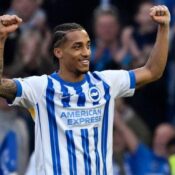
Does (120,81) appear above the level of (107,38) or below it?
above

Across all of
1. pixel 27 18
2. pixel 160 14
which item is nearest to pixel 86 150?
pixel 160 14

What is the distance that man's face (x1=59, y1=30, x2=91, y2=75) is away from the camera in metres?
8.11

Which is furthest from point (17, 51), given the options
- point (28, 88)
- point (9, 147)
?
point (28, 88)

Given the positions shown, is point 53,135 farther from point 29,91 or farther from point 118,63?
point 118,63

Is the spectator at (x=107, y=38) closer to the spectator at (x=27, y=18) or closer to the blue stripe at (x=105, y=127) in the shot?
the spectator at (x=27, y=18)

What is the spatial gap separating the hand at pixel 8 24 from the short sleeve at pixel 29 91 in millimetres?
450

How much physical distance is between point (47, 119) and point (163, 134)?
367 cm

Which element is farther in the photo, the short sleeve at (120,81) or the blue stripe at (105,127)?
the short sleeve at (120,81)

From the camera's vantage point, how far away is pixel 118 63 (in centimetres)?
1260

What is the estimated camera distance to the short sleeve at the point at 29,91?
8.12 metres

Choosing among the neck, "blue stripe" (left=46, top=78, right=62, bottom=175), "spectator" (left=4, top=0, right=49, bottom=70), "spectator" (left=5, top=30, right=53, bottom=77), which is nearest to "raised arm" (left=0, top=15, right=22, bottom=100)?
"blue stripe" (left=46, top=78, right=62, bottom=175)

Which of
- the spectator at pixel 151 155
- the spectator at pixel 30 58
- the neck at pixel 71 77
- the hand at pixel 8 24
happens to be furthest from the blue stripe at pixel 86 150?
the spectator at pixel 30 58

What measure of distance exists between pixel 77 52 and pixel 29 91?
1.56 feet

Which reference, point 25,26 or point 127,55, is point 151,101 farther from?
point 25,26
